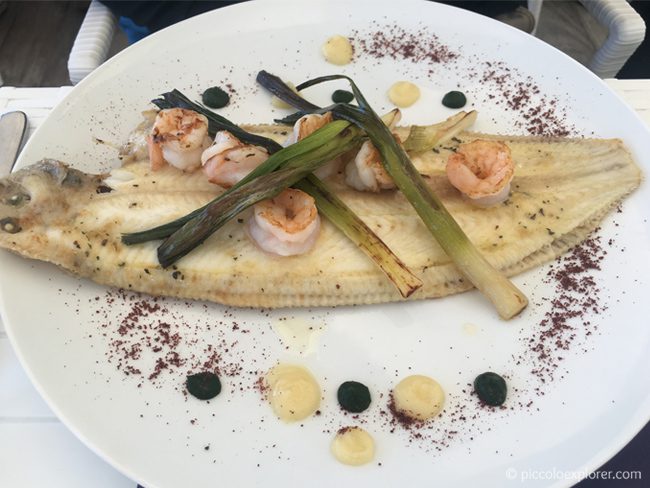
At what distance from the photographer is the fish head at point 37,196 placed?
2.29 meters

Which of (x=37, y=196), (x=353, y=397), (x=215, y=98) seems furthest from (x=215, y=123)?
(x=353, y=397)

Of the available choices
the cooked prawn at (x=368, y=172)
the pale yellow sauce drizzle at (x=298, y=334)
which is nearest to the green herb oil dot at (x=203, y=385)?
the pale yellow sauce drizzle at (x=298, y=334)

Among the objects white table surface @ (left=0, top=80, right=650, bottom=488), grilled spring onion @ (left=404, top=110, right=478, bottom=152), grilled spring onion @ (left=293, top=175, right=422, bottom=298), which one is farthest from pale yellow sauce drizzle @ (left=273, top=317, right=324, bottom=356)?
grilled spring onion @ (left=404, top=110, right=478, bottom=152)

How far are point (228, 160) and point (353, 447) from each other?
119 cm

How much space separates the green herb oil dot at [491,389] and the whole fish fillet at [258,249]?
393 mm

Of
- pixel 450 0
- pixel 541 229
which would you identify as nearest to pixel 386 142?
pixel 541 229

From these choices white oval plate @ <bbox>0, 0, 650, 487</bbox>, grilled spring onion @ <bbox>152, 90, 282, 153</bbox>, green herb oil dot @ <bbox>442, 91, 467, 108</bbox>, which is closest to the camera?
white oval plate @ <bbox>0, 0, 650, 487</bbox>

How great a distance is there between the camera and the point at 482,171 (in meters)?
2.41

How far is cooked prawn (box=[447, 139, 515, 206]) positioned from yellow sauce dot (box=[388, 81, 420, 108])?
61 cm

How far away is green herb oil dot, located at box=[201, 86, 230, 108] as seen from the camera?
9.75ft

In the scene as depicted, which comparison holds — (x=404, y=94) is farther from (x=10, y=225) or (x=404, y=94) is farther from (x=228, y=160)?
(x=10, y=225)

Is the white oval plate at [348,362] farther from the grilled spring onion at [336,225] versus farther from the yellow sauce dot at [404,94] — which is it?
the grilled spring onion at [336,225]

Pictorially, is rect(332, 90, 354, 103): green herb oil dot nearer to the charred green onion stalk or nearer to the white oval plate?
the white oval plate

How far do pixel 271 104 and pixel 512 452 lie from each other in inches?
77.1
